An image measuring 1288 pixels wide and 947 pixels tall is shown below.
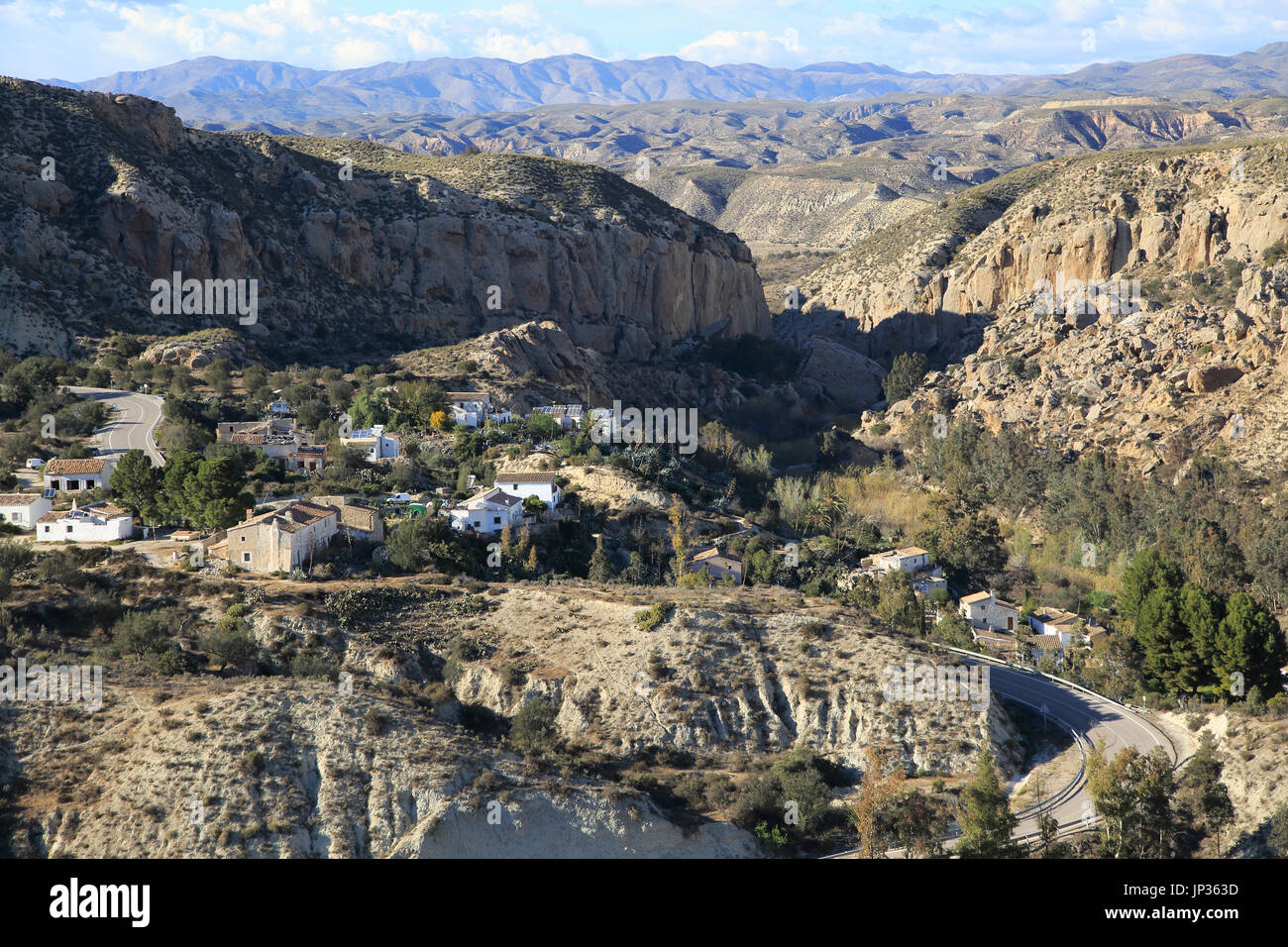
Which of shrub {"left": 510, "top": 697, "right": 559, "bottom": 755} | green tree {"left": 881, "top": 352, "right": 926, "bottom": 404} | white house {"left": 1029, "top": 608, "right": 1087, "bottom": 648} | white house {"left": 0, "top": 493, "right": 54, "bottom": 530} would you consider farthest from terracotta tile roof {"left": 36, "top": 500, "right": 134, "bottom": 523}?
green tree {"left": 881, "top": 352, "right": 926, "bottom": 404}

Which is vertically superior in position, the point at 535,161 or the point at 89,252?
the point at 535,161

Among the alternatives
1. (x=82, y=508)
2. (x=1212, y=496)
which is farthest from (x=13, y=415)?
(x=1212, y=496)

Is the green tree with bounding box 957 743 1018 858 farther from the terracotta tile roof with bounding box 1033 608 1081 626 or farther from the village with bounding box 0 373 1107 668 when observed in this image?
the terracotta tile roof with bounding box 1033 608 1081 626

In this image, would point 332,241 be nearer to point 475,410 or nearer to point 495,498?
point 475,410

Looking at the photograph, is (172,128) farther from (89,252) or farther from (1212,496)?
(1212,496)

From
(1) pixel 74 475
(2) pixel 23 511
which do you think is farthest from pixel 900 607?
(1) pixel 74 475

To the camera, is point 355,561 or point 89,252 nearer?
point 355,561
